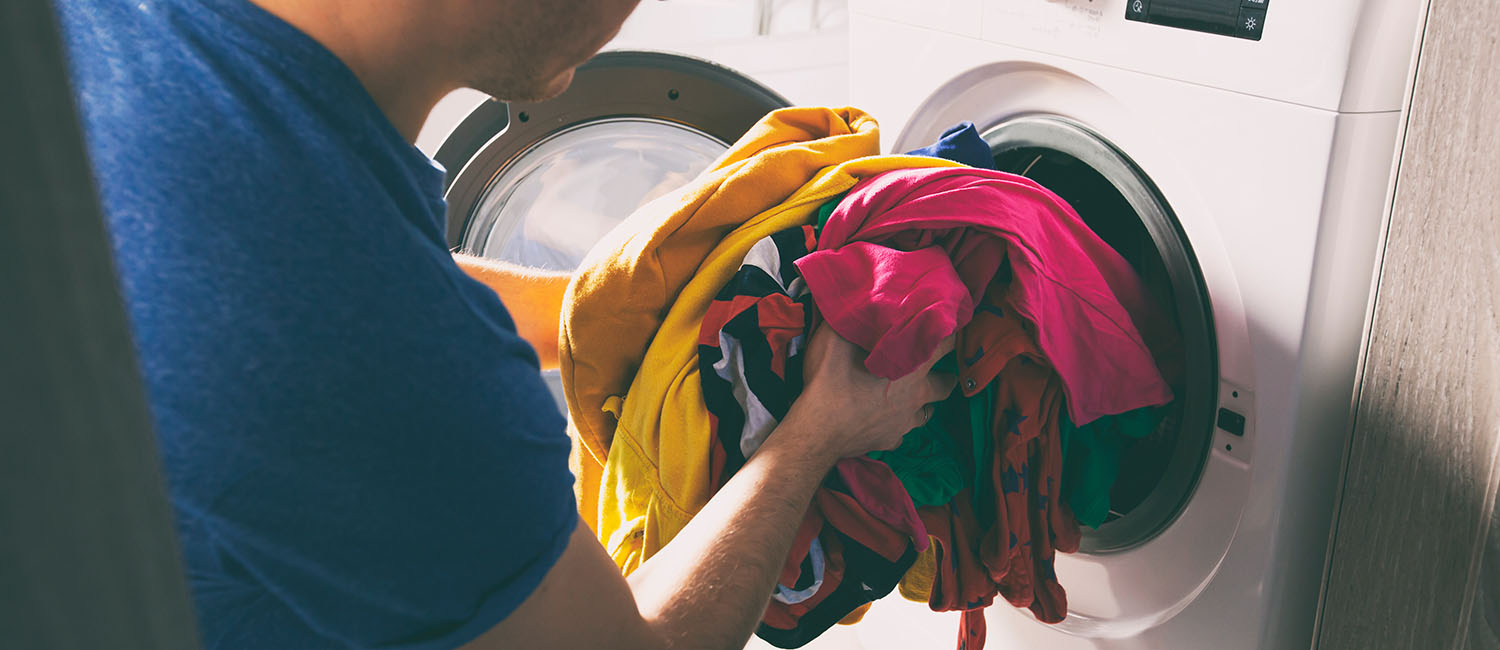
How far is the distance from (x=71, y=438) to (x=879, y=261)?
76cm

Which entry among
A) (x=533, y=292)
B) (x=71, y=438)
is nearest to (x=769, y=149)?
(x=533, y=292)

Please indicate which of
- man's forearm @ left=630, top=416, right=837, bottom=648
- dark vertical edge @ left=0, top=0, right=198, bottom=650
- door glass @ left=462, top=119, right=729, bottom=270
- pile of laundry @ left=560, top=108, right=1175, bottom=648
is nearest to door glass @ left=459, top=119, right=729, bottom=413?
door glass @ left=462, top=119, right=729, bottom=270

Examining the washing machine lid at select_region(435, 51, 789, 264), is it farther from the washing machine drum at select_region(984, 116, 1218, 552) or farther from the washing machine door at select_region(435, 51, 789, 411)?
the washing machine drum at select_region(984, 116, 1218, 552)

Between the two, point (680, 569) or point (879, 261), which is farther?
point (879, 261)

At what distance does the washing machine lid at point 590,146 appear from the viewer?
1287 mm

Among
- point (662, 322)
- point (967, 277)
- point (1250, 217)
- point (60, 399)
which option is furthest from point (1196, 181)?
point (60, 399)

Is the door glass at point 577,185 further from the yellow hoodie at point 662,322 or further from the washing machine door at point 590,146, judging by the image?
the yellow hoodie at point 662,322

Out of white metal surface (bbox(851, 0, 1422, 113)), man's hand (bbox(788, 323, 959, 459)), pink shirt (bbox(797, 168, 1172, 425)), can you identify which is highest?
white metal surface (bbox(851, 0, 1422, 113))

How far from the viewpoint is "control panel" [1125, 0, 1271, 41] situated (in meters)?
0.82

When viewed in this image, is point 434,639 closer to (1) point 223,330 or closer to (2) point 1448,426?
(1) point 223,330

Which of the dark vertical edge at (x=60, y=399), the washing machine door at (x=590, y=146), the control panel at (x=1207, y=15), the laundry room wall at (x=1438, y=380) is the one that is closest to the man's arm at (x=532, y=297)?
the washing machine door at (x=590, y=146)

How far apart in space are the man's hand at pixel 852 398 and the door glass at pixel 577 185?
546 mm

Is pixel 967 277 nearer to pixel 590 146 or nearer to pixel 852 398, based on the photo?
pixel 852 398

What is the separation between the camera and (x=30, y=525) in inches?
5.4
